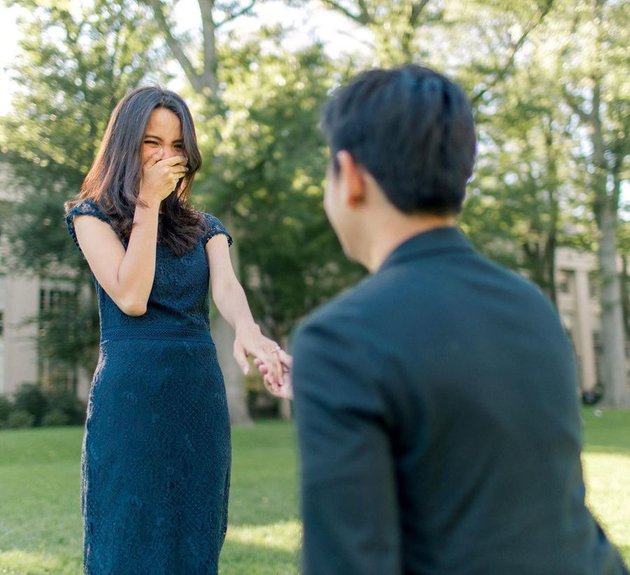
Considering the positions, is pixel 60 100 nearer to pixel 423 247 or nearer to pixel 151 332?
pixel 151 332

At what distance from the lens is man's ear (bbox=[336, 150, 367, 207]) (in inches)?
57.5

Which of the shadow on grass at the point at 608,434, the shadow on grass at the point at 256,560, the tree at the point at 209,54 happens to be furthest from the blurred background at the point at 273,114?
the shadow on grass at the point at 256,560

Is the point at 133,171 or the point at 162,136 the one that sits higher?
the point at 162,136

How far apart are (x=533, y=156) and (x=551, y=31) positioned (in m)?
6.41

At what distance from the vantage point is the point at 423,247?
146cm

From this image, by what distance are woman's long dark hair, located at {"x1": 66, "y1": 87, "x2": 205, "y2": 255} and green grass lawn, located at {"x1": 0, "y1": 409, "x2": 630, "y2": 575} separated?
1224 millimetres

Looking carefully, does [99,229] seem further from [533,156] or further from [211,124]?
[533,156]

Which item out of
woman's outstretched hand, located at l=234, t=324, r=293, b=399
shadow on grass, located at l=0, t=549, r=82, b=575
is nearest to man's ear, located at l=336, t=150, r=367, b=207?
woman's outstretched hand, located at l=234, t=324, r=293, b=399

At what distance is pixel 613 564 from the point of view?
1503 mm

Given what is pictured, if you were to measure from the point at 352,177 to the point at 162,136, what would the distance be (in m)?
2.03

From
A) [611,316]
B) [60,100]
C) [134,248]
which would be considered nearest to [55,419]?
[60,100]

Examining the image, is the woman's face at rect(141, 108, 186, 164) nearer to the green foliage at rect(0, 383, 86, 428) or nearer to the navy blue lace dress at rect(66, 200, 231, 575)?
the navy blue lace dress at rect(66, 200, 231, 575)

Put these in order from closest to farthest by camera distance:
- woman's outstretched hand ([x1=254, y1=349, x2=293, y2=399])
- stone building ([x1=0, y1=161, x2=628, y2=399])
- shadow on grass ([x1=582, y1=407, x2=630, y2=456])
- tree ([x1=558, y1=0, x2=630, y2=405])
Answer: woman's outstretched hand ([x1=254, y1=349, x2=293, y2=399]) < shadow on grass ([x1=582, y1=407, x2=630, y2=456]) < tree ([x1=558, y1=0, x2=630, y2=405]) < stone building ([x1=0, y1=161, x2=628, y2=399])

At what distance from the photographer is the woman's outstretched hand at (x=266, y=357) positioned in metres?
2.78
